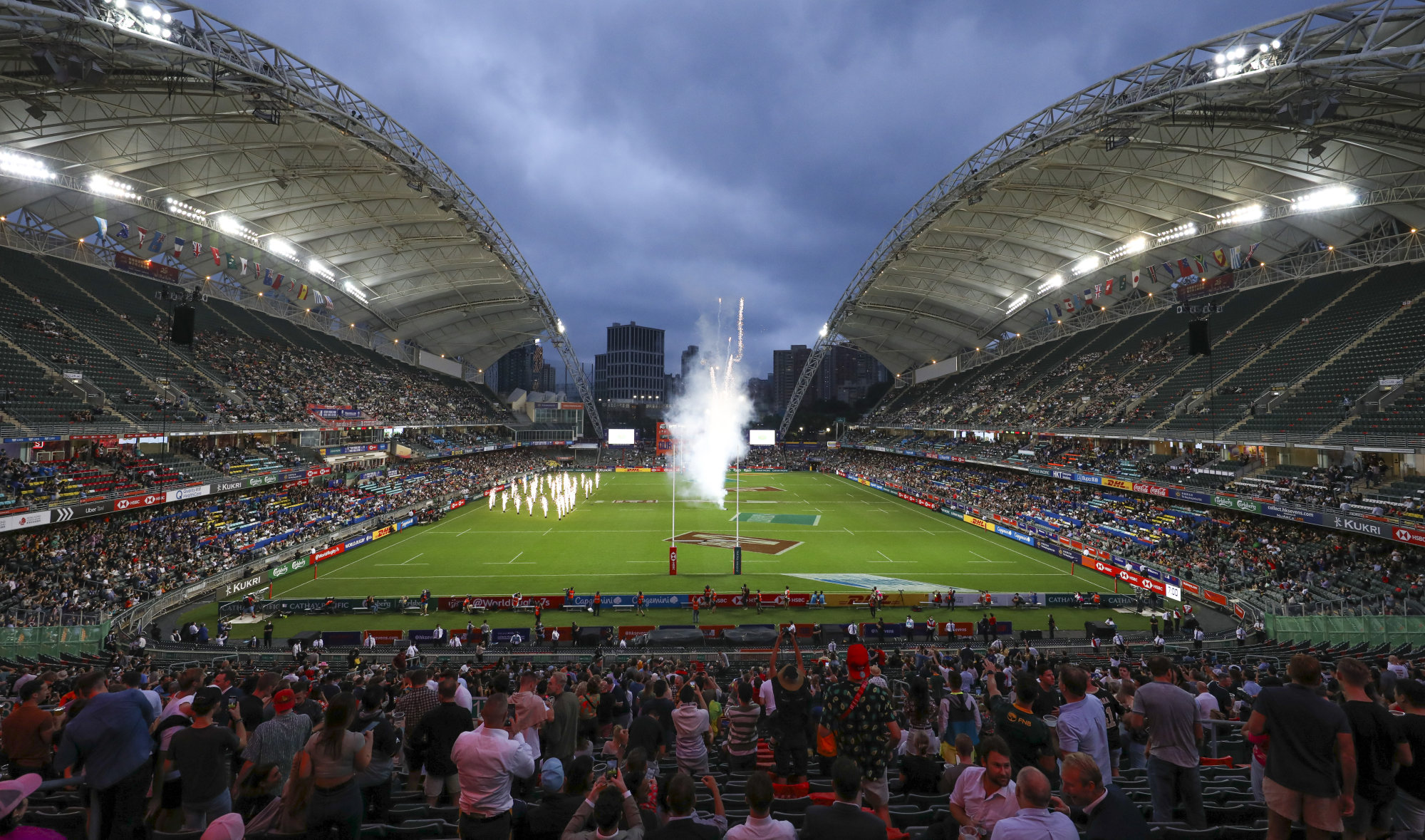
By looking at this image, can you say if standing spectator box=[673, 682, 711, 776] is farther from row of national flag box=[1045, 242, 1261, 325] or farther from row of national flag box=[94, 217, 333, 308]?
row of national flag box=[94, 217, 333, 308]

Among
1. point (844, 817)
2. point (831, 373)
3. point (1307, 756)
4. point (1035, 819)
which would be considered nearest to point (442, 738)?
point (844, 817)

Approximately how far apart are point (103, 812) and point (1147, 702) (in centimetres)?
831

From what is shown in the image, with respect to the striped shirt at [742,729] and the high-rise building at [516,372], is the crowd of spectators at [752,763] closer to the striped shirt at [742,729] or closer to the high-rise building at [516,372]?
the striped shirt at [742,729]

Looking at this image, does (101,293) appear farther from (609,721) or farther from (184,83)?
(609,721)

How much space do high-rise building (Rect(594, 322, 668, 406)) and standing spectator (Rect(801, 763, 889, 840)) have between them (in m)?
161

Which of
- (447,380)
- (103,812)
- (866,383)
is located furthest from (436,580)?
(866,383)

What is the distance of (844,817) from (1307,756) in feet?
11.3

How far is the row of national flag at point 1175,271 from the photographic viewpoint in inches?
1406

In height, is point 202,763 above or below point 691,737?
above

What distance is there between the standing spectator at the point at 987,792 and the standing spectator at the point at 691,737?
2830mm

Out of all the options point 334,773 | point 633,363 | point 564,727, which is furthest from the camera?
point 633,363

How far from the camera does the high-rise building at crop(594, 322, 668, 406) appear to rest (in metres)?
166

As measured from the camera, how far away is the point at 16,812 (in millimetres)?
3361

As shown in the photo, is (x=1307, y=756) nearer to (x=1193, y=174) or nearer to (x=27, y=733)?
(x=27, y=733)
